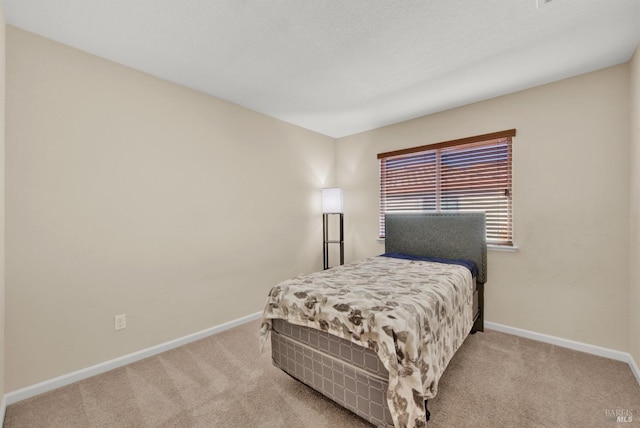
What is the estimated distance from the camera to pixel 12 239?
1.73m

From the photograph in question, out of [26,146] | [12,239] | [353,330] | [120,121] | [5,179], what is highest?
[120,121]

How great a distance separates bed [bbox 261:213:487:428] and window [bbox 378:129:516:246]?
2.53 feet

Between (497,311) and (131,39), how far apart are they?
156 inches

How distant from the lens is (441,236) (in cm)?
297

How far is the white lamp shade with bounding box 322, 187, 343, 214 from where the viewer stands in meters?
3.68

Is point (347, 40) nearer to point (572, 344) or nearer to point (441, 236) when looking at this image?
point (441, 236)

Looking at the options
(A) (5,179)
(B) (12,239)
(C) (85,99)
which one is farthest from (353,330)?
(C) (85,99)

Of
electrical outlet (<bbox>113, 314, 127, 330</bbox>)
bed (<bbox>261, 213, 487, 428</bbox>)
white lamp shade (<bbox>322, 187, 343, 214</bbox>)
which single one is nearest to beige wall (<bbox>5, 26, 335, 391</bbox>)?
electrical outlet (<bbox>113, 314, 127, 330</bbox>)

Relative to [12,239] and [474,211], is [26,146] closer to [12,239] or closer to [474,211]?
[12,239]

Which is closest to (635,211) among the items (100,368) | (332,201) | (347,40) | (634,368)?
(634,368)

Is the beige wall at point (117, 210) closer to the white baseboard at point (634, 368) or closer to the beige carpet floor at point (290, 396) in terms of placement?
the beige carpet floor at point (290, 396)

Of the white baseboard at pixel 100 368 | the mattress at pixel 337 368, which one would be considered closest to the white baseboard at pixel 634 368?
the mattress at pixel 337 368

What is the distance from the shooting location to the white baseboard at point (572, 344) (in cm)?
212

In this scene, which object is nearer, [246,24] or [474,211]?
[246,24]
